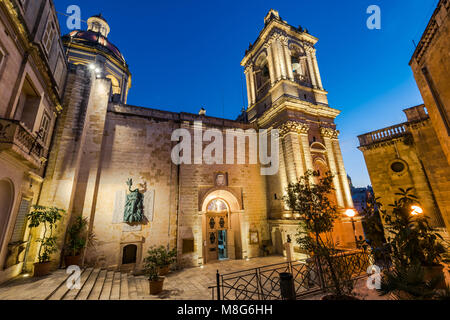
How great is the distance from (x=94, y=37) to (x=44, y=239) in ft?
71.8

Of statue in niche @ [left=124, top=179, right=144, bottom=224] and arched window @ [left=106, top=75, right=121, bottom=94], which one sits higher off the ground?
arched window @ [left=106, top=75, right=121, bottom=94]

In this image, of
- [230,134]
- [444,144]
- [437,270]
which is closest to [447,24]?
[444,144]

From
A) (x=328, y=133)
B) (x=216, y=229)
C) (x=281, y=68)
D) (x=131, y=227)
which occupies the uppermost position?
(x=281, y=68)

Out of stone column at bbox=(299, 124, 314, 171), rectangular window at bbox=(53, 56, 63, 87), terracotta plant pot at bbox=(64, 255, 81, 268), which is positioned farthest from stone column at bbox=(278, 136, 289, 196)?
rectangular window at bbox=(53, 56, 63, 87)

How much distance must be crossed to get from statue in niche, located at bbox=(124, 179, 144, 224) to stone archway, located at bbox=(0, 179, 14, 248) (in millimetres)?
5047

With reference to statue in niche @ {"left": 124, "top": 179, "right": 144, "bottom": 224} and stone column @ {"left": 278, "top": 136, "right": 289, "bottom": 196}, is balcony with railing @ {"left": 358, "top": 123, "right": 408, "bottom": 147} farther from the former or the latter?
statue in niche @ {"left": 124, "top": 179, "right": 144, "bottom": 224}

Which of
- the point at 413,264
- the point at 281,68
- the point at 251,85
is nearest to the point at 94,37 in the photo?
the point at 251,85

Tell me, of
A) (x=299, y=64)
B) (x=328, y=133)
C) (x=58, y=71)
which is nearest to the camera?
(x=58, y=71)

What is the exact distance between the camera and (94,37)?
2095 centimetres

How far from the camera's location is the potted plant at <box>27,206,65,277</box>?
7410 mm

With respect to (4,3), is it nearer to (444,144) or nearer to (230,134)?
(230,134)

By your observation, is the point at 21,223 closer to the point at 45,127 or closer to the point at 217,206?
the point at 45,127

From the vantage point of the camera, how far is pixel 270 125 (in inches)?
648

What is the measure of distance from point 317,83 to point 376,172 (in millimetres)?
9712
